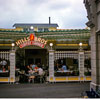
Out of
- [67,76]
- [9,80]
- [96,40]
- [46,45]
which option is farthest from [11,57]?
[96,40]

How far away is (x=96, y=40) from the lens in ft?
39.7

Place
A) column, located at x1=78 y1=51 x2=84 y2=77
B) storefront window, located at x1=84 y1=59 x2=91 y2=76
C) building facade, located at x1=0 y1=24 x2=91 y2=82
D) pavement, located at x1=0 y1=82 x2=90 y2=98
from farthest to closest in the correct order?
storefront window, located at x1=84 y1=59 x2=91 y2=76, column, located at x1=78 y1=51 x2=84 y2=77, building facade, located at x1=0 y1=24 x2=91 y2=82, pavement, located at x1=0 y1=82 x2=90 y2=98

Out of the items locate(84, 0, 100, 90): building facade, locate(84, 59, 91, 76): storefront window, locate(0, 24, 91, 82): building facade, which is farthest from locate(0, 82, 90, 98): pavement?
locate(84, 59, 91, 76): storefront window

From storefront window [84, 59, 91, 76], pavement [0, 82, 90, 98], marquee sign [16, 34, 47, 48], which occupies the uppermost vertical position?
marquee sign [16, 34, 47, 48]

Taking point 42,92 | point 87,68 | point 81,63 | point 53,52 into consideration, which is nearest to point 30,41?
point 53,52

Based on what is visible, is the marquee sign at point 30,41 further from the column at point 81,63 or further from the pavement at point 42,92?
the pavement at point 42,92

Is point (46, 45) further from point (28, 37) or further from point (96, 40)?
point (96, 40)

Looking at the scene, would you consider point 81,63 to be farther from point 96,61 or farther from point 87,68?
point 96,61

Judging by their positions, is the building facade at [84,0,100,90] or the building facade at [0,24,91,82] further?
the building facade at [0,24,91,82]

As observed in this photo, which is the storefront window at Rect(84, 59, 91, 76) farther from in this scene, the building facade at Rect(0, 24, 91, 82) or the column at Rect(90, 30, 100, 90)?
the column at Rect(90, 30, 100, 90)

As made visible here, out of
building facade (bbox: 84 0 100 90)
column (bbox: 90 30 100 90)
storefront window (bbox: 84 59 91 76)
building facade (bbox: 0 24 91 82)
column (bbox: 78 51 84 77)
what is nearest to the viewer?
building facade (bbox: 84 0 100 90)

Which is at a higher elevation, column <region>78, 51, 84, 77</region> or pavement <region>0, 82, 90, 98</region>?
column <region>78, 51, 84, 77</region>

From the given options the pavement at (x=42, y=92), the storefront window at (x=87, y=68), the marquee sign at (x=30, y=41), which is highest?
the marquee sign at (x=30, y=41)

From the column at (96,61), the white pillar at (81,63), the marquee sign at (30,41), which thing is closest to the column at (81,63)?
the white pillar at (81,63)
